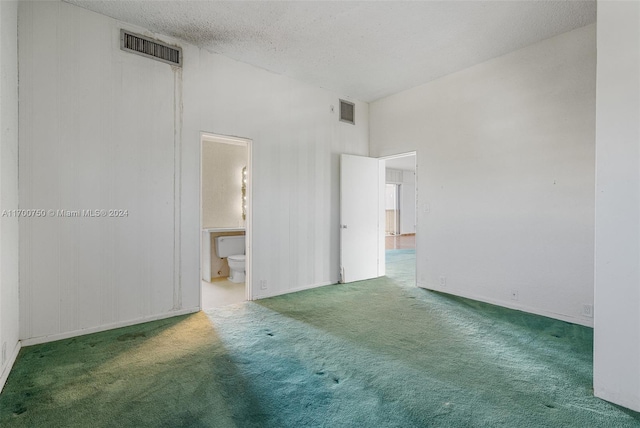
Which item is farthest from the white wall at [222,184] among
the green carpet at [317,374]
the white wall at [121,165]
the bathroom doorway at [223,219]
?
the green carpet at [317,374]

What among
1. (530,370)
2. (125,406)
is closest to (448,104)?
(530,370)

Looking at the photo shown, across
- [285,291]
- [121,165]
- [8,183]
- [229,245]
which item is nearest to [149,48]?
[121,165]

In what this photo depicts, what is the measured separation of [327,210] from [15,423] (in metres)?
3.73

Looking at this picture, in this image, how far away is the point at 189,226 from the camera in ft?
11.3

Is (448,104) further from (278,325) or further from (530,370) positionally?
(278,325)

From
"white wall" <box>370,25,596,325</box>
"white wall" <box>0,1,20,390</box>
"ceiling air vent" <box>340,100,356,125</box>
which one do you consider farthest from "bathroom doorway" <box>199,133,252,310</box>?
"white wall" <box>370,25,596,325</box>

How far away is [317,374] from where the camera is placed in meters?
2.18

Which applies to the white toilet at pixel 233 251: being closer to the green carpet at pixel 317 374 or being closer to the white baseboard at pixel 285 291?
the white baseboard at pixel 285 291

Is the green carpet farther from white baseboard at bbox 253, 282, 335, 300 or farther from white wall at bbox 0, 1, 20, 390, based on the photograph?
white baseboard at bbox 253, 282, 335, 300

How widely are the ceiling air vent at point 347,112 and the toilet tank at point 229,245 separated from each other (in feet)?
8.35

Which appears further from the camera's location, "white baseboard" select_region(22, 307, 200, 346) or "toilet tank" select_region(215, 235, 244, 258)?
"toilet tank" select_region(215, 235, 244, 258)

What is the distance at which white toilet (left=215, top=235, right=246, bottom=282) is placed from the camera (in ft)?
15.9

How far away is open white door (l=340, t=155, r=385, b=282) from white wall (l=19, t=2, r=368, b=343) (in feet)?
3.35

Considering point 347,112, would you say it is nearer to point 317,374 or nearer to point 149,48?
point 149,48
